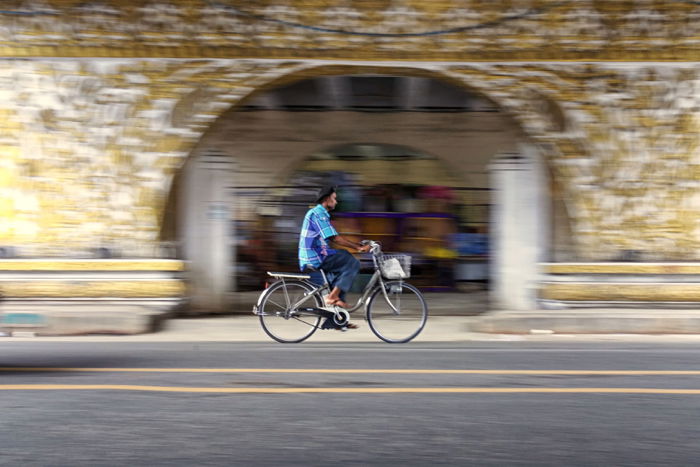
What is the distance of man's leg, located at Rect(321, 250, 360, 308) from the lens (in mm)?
9078

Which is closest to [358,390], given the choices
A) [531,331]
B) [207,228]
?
[531,331]

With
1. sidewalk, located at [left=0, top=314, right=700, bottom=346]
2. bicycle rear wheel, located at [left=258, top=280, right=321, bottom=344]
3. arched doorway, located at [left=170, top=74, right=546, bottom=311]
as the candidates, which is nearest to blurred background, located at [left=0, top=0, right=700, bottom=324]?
sidewalk, located at [left=0, top=314, right=700, bottom=346]

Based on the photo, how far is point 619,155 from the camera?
36.8 feet

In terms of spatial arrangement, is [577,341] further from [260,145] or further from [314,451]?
[260,145]

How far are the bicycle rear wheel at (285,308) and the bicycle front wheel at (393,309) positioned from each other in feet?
1.91

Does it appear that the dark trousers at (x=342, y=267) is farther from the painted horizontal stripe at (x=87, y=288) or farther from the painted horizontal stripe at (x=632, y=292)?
the painted horizontal stripe at (x=632, y=292)

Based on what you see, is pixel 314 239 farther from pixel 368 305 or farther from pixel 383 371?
pixel 383 371

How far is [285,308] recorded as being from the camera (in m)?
9.36

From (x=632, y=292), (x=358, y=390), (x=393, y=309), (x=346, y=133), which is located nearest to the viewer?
(x=358, y=390)

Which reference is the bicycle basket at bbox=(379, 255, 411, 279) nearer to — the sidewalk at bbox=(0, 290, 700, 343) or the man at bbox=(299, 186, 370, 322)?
the man at bbox=(299, 186, 370, 322)

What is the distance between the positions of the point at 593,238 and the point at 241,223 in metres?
6.93

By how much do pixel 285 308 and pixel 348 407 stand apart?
3.52 metres

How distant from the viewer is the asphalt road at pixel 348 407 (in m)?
4.86

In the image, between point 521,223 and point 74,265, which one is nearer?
point 74,265
